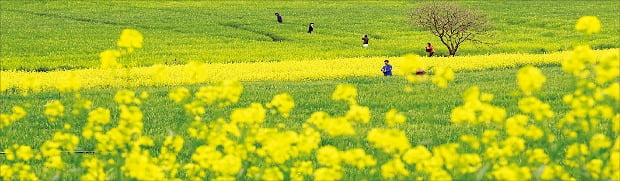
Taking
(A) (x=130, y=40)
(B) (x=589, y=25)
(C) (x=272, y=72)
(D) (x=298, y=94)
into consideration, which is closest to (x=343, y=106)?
(D) (x=298, y=94)

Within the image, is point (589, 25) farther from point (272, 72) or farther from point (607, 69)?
point (272, 72)

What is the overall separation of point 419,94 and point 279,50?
23.2 metres

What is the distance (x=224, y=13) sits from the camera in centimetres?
5825

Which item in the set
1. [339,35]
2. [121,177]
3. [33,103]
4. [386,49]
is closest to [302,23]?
Result: [339,35]

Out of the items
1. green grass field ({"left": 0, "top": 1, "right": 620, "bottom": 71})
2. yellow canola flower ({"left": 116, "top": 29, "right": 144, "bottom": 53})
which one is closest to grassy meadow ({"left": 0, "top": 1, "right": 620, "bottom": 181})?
yellow canola flower ({"left": 116, "top": 29, "right": 144, "bottom": 53})

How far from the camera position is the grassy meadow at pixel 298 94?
22.0 ft

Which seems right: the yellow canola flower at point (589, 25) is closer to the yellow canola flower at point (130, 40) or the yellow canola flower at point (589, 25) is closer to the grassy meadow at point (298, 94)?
the grassy meadow at point (298, 94)

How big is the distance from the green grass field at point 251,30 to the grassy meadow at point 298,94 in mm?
154

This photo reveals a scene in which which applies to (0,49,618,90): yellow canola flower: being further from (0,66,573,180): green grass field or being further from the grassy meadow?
(0,66,573,180): green grass field

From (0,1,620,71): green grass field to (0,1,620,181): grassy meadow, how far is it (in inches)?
6.1

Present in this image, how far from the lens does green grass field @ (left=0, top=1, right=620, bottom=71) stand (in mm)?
40688

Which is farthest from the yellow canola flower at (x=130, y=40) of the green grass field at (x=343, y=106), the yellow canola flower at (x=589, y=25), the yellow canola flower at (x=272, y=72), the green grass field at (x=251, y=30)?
the green grass field at (x=251, y=30)

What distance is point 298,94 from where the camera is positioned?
1992cm

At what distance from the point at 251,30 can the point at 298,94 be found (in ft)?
99.2
